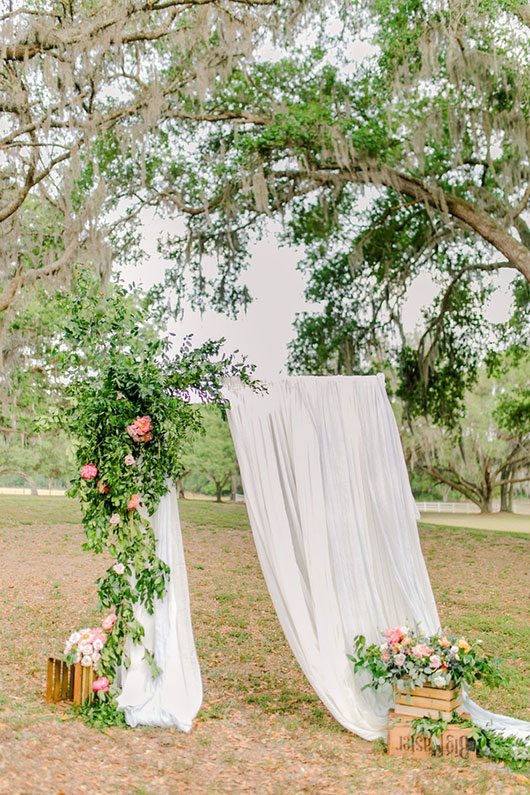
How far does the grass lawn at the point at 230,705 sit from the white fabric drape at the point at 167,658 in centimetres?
14

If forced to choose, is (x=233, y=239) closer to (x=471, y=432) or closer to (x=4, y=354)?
(x=4, y=354)

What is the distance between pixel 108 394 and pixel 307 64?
Result: 6647mm

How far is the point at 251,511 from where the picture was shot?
431 cm

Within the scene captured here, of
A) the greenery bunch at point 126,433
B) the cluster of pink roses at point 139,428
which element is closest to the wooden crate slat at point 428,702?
the greenery bunch at point 126,433

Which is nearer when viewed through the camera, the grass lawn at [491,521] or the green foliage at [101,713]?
the green foliage at [101,713]

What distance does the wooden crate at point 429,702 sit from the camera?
3814 mm

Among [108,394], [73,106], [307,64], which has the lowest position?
[108,394]

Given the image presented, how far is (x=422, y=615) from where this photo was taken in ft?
14.0

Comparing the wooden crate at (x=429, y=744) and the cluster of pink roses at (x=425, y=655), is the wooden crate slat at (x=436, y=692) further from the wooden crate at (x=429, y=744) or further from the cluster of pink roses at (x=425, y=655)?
the wooden crate at (x=429, y=744)

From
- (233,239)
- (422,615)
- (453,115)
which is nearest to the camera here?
(422,615)

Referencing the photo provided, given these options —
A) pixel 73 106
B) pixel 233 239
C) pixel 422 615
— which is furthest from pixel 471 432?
pixel 422 615

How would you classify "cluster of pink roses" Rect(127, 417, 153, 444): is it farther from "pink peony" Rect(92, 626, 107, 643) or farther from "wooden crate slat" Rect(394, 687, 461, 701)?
"wooden crate slat" Rect(394, 687, 461, 701)

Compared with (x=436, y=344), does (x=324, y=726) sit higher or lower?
lower

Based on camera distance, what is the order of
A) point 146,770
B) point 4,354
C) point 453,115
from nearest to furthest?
point 146,770 → point 453,115 → point 4,354
